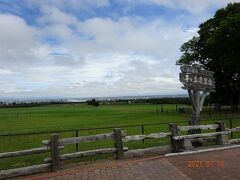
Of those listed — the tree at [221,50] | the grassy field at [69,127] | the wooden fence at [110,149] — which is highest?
the tree at [221,50]

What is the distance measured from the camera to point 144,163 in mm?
10195

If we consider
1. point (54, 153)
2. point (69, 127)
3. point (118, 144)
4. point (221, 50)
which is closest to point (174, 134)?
point (118, 144)

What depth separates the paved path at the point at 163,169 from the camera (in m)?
8.77

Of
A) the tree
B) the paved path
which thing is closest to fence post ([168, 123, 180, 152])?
the paved path

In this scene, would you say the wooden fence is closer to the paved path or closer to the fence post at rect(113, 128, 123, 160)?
the fence post at rect(113, 128, 123, 160)

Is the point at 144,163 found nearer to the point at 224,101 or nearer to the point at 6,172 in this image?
the point at 6,172

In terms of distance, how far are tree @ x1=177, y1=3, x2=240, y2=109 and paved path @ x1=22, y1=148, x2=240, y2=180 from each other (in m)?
27.5

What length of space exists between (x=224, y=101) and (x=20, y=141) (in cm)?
3847

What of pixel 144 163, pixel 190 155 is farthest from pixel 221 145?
pixel 144 163

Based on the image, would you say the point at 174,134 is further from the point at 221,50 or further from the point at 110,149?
the point at 221,50
